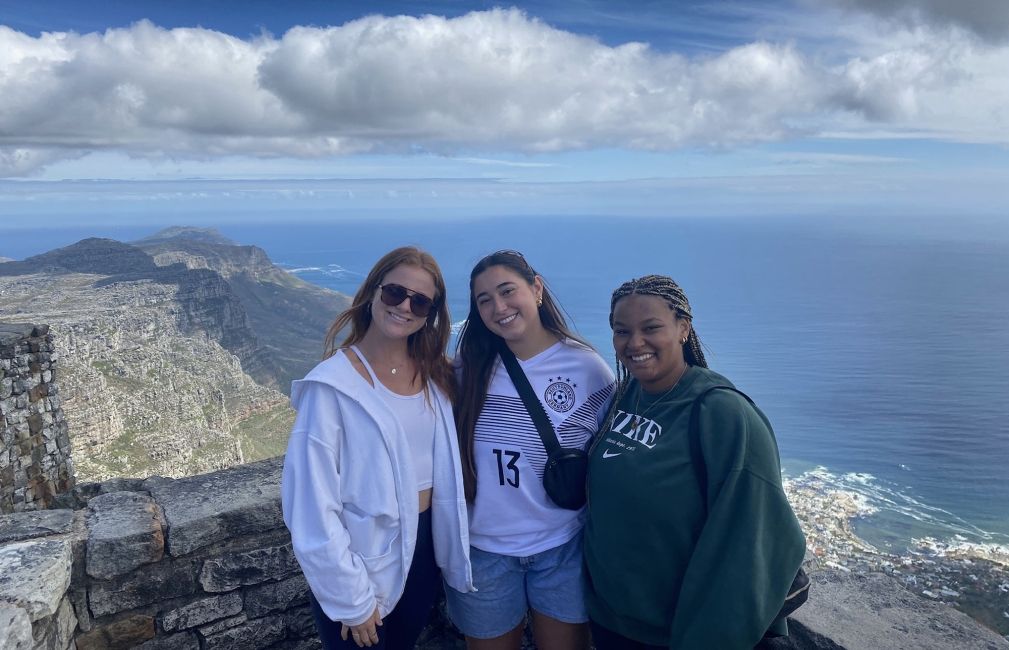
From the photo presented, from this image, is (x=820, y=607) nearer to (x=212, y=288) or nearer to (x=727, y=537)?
(x=727, y=537)

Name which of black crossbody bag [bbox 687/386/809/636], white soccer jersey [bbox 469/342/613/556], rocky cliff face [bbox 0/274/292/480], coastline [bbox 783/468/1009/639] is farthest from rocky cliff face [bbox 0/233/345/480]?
coastline [bbox 783/468/1009/639]

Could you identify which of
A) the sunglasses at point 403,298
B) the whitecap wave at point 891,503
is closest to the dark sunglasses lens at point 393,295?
the sunglasses at point 403,298

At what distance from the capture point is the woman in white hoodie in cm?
245

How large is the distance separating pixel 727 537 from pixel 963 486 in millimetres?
81045

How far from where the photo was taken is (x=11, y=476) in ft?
18.2

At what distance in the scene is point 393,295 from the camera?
2.81m

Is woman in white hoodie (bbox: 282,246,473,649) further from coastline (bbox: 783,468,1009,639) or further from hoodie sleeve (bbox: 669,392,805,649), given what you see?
coastline (bbox: 783,468,1009,639)

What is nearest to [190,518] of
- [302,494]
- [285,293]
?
[302,494]

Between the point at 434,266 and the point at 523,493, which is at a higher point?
the point at 434,266

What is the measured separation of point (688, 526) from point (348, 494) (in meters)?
1.25

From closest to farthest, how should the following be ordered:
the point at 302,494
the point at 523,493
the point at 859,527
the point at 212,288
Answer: the point at 302,494 < the point at 523,493 < the point at 859,527 < the point at 212,288

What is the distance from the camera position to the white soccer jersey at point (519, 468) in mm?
2834

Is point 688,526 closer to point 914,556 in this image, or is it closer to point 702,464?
point 702,464

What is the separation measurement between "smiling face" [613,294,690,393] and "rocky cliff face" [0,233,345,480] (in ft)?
63.4
